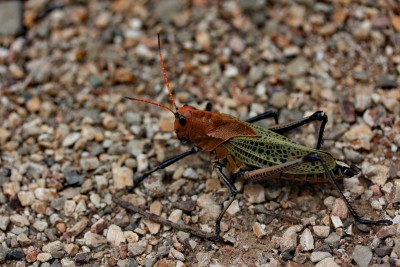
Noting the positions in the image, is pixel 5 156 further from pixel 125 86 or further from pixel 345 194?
pixel 345 194

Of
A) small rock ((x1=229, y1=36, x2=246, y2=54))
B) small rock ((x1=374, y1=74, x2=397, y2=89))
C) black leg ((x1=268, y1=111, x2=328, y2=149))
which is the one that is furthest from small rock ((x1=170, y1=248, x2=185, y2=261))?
small rock ((x1=374, y1=74, x2=397, y2=89))

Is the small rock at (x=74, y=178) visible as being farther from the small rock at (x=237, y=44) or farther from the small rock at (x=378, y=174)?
the small rock at (x=378, y=174)

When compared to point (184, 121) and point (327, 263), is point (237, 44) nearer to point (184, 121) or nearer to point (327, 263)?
point (184, 121)

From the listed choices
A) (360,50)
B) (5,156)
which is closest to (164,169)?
(5,156)

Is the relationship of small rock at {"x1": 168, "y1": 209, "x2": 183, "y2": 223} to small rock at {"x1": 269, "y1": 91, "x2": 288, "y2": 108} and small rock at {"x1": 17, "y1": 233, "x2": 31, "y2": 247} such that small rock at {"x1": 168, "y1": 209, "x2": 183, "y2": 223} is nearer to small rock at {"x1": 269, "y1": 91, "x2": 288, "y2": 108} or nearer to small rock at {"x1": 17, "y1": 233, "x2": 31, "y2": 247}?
small rock at {"x1": 17, "y1": 233, "x2": 31, "y2": 247}

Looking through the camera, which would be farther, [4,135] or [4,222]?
[4,135]

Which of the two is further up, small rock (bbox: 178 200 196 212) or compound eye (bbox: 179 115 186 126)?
compound eye (bbox: 179 115 186 126)

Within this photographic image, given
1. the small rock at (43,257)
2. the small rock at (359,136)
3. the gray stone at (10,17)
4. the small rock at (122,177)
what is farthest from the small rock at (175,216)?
the gray stone at (10,17)

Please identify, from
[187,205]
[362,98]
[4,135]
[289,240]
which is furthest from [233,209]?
[4,135]
